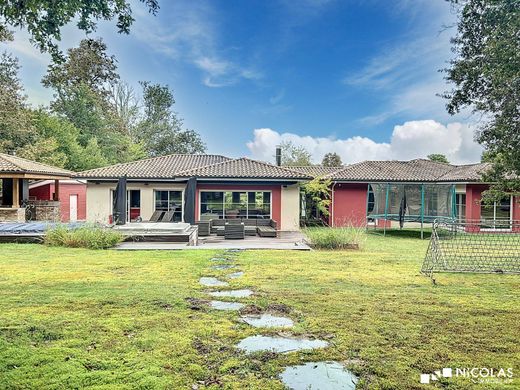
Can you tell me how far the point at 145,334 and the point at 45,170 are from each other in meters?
21.1

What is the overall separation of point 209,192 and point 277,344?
17895 millimetres

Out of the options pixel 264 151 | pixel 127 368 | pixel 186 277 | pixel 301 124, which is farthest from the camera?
pixel 264 151

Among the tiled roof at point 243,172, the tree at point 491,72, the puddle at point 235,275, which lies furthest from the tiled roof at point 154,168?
the tree at point 491,72

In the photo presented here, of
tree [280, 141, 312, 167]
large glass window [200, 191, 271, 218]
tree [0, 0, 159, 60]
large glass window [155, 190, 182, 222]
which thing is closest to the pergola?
large glass window [155, 190, 182, 222]

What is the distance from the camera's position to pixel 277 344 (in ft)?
15.1

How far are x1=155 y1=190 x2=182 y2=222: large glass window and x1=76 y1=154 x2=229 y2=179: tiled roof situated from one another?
49.0 inches

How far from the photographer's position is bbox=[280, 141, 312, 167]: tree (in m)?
49.8

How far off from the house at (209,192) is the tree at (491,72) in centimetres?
1214

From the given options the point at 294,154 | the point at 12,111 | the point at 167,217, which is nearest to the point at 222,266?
the point at 167,217

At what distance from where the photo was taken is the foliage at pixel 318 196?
23828 millimetres

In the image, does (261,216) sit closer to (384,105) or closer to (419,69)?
(419,69)

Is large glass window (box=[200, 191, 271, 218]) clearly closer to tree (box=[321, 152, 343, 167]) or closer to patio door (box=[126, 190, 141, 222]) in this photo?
patio door (box=[126, 190, 141, 222])

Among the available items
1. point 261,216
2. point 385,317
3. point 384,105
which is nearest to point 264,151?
point 384,105

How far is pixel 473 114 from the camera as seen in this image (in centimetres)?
971
